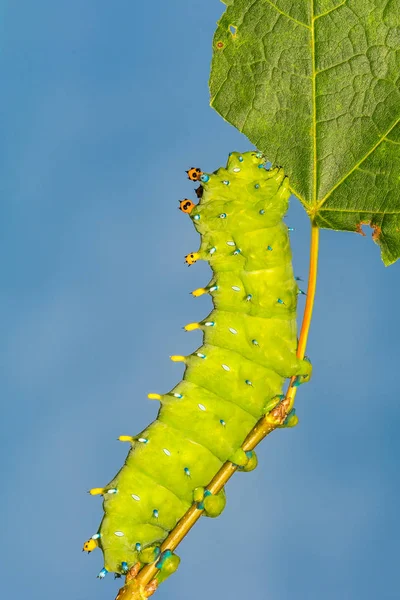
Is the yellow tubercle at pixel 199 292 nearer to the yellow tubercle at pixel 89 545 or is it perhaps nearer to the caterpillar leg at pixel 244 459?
the caterpillar leg at pixel 244 459

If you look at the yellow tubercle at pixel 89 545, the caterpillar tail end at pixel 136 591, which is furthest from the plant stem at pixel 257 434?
the yellow tubercle at pixel 89 545

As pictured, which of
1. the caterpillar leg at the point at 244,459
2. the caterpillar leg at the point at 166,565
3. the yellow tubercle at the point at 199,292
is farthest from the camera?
the yellow tubercle at the point at 199,292

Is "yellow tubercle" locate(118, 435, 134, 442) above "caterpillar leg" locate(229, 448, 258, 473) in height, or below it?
above

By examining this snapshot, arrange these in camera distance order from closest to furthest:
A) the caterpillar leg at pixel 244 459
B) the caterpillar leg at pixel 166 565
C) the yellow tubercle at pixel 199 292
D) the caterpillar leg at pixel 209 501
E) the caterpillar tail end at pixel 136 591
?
the caterpillar tail end at pixel 136 591, the caterpillar leg at pixel 166 565, the caterpillar leg at pixel 209 501, the caterpillar leg at pixel 244 459, the yellow tubercle at pixel 199 292

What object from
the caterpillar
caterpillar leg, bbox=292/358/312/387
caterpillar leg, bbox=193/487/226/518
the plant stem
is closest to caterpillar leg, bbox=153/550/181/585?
the plant stem

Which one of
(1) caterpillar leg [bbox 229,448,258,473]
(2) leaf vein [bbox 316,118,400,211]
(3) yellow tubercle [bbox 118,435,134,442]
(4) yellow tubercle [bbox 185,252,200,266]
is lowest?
(1) caterpillar leg [bbox 229,448,258,473]

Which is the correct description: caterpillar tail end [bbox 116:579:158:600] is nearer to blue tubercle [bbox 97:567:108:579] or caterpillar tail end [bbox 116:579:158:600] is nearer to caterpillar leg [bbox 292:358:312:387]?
blue tubercle [bbox 97:567:108:579]

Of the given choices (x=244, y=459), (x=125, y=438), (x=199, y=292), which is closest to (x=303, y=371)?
(x=244, y=459)
